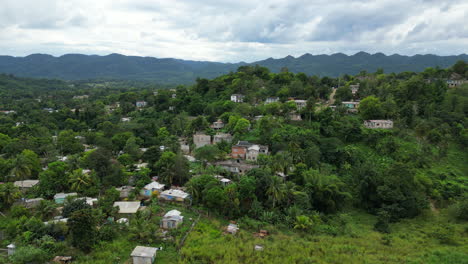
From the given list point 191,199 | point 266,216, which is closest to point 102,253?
point 191,199

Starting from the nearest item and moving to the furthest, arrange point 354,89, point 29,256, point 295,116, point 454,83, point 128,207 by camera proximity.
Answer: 1. point 29,256
2. point 128,207
3. point 295,116
4. point 454,83
5. point 354,89

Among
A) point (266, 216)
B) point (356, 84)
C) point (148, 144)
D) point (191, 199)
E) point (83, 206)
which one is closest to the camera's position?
point (83, 206)

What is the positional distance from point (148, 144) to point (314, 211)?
26.5 metres

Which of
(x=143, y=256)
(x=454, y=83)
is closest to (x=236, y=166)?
(x=143, y=256)

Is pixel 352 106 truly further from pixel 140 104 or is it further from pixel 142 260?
pixel 140 104

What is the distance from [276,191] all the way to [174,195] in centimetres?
900

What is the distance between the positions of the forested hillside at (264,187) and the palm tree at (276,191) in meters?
0.10

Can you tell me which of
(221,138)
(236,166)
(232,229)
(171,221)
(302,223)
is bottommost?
(302,223)

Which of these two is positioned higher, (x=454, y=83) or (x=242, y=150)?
(x=454, y=83)

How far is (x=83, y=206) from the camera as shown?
20047 millimetres

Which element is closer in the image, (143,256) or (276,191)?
(143,256)

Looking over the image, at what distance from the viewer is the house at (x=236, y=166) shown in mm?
28297

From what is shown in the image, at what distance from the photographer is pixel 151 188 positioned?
81.7ft

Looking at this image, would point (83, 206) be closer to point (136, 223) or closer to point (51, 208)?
point (51, 208)
